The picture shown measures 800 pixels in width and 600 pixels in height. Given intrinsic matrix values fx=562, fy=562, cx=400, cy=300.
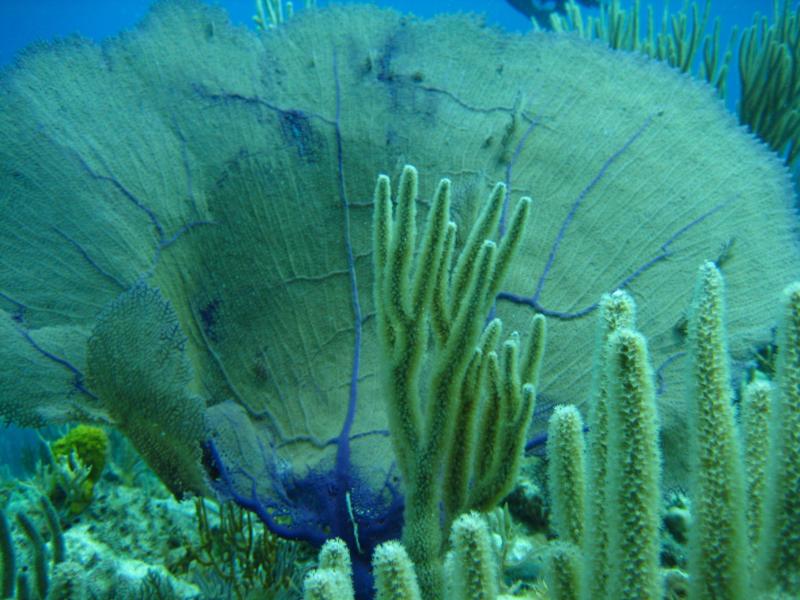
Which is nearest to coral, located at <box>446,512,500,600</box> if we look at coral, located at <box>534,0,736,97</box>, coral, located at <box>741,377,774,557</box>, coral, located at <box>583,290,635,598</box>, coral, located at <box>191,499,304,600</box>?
coral, located at <box>583,290,635,598</box>

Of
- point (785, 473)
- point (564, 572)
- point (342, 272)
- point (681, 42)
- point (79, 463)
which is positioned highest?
point (681, 42)

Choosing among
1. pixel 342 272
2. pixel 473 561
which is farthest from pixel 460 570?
pixel 342 272

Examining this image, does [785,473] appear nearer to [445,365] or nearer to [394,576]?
[394,576]

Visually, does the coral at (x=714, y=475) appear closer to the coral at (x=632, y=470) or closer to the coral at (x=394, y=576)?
the coral at (x=632, y=470)

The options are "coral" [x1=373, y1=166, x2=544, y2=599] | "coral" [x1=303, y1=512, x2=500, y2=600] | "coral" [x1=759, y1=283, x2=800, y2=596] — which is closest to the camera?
"coral" [x1=759, y1=283, x2=800, y2=596]

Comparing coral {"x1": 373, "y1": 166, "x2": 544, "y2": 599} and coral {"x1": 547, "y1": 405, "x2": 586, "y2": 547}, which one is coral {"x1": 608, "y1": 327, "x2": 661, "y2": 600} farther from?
coral {"x1": 373, "y1": 166, "x2": 544, "y2": 599}

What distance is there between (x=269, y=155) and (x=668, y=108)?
6.77 feet

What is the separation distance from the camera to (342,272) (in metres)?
2.75

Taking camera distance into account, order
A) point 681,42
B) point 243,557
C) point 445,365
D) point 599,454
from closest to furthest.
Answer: point 599,454 < point 445,365 < point 243,557 < point 681,42

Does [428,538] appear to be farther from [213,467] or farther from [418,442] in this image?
[213,467]

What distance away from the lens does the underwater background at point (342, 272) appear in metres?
1.97

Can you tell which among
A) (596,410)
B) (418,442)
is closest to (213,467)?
(418,442)

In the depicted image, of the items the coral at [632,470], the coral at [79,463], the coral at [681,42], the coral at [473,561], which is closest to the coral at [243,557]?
the coral at [79,463]

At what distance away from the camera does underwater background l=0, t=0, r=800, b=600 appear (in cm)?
197
